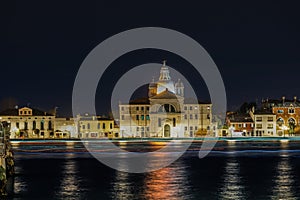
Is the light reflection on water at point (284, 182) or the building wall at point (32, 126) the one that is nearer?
the light reflection on water at point (284, 182)

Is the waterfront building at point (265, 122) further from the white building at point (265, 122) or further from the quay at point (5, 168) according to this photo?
the quay at point (5, 168)

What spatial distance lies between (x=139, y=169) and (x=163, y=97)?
82505 mm

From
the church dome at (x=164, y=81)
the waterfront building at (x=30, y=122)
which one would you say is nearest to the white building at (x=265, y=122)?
the church dome at (x=164, y=81)

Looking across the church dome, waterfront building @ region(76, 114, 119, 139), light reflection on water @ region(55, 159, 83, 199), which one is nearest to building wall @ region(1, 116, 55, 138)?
waterfront building @ region(76, 114, 119, 139)

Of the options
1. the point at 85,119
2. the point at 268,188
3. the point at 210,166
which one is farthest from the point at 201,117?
the point at 268,188

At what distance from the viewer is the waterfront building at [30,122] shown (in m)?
113

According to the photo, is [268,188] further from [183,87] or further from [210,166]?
[183,87]

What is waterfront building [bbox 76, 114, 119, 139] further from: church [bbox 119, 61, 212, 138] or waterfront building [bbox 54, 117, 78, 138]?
church [bbox 119, 61, 212, 138]

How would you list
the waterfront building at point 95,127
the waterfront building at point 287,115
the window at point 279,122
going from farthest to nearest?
the window at point 279,122
the waterfront building at point 287,115
the waterfront building at point 95,127

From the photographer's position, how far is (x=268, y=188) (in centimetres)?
2600

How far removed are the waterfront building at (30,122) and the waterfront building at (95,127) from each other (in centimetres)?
532

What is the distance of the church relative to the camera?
11562 cm

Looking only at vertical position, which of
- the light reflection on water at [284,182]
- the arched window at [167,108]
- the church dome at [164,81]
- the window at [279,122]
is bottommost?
the light reflection on water at [284,182]

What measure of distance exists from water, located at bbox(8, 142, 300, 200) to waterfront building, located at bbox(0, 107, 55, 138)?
2920 inches
